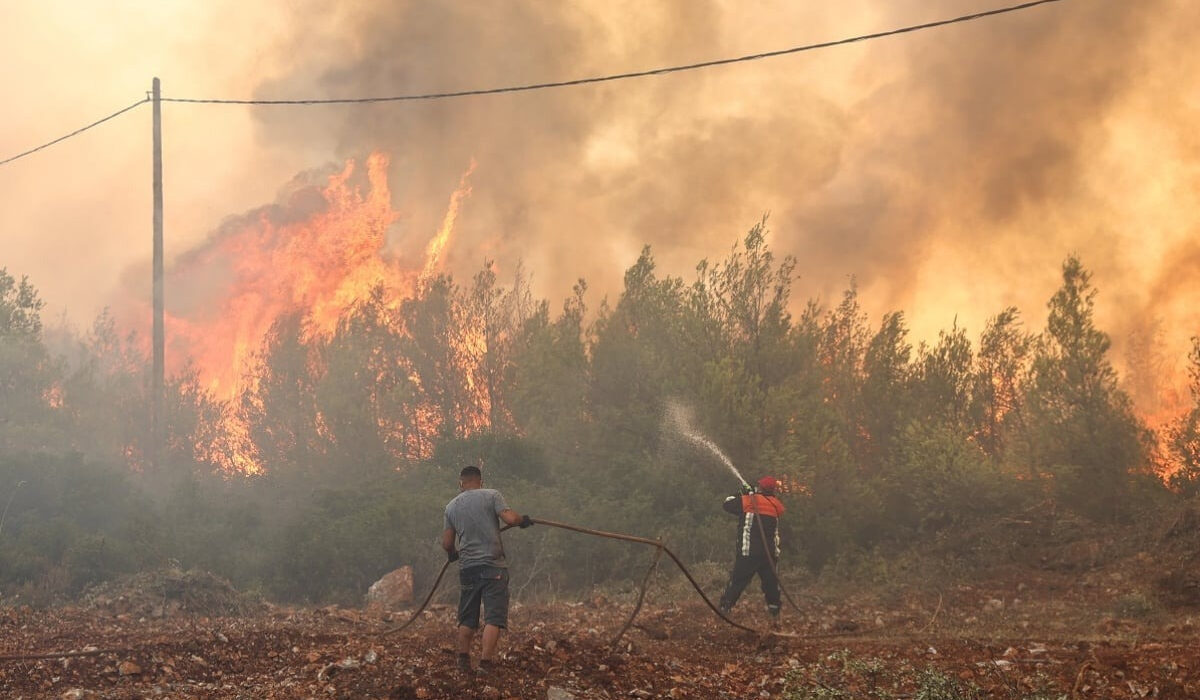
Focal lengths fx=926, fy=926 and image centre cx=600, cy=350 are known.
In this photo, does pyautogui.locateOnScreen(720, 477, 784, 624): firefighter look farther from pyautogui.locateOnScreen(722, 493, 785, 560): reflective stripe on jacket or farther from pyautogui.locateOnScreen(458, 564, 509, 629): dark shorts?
pyautogui.locateOnScreen(458, 564, 509, 629): dark shorts

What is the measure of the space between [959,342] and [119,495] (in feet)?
74.1

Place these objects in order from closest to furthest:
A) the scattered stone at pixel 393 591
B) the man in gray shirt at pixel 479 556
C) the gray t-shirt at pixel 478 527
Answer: the man in gray shirt at pixel 479 556, the gray t-shirt at pixel 478 527, the scattered stone at pixel 393 591

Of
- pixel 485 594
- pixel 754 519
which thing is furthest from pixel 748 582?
pixel 485 594

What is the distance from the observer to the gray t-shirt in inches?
351

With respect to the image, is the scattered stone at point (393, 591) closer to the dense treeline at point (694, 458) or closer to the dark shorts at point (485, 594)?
the dense treeline at point (694, 458)

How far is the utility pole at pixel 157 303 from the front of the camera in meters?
23.3

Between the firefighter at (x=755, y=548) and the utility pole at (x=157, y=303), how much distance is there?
1578cm

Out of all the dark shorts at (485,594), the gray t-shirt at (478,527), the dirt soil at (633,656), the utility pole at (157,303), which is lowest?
the dirt soil at (633,656)

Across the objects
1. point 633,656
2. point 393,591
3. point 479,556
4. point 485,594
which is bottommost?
point 633,656

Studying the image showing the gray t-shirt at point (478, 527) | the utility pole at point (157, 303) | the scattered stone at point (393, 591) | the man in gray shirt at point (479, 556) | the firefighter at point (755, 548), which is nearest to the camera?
the man in gray shirt at point (479, 556)

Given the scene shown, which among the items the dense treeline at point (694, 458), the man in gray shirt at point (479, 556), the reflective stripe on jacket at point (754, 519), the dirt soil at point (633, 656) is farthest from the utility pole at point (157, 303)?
the man in gray shirt at point (479, 556)

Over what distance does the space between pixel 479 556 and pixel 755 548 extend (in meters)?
6.36

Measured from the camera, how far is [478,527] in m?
8.95

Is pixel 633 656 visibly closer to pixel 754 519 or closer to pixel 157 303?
pixel 754 519
